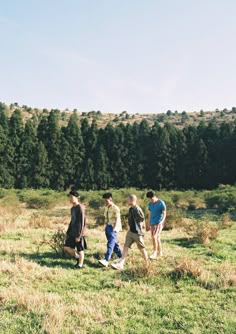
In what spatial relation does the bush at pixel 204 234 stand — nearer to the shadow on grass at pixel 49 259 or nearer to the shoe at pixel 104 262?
the shoe at pixel 104 262

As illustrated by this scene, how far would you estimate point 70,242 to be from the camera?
28.0 feet

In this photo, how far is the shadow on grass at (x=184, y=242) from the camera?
37.1 feet

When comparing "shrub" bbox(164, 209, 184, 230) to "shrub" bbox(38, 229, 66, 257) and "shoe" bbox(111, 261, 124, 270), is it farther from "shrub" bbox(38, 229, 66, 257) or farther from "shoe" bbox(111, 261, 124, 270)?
"shoe" bbox(111, 261, 124, 270)

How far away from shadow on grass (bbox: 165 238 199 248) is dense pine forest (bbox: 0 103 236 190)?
31.7 meters

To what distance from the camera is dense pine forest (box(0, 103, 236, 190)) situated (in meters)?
43.7

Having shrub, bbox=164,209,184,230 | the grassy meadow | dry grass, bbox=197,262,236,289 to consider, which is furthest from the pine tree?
dry grass, bbox=197,262,236,289

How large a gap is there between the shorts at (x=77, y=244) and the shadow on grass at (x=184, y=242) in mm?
3963

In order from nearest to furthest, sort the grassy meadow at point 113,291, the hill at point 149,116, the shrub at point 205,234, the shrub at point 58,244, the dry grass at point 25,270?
the grassy meadow at point 113,291
the dry grass at point 25,270
the shrub at point 58,244
the shrub at point 205,234
the hill at point 149,116

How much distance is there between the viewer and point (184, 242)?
11812 mm

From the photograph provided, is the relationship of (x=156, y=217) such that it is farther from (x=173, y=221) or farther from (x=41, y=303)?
(x=173, y=221)

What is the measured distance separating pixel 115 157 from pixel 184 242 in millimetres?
34652

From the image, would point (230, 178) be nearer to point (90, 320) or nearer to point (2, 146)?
point (2, 146)

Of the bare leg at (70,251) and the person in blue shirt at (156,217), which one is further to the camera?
the person in blue shirt at (156,217)

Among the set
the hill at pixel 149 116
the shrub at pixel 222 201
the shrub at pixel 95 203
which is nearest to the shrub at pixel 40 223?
the shrub at pixel 95 203
